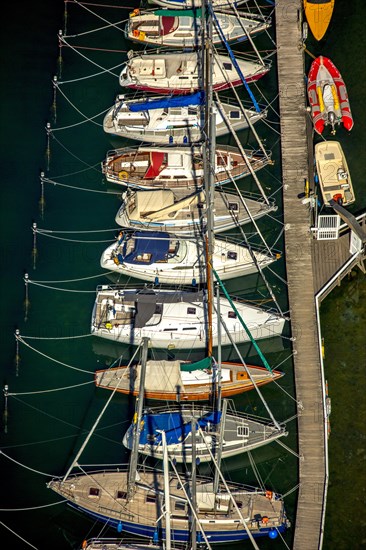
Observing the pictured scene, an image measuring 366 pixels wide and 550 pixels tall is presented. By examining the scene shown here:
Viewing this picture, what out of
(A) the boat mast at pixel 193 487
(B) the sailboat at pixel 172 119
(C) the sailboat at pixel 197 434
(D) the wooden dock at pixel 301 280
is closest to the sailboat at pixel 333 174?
(D) the wooden dock at pixel 301 280

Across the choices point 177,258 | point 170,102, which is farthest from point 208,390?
point 170,102

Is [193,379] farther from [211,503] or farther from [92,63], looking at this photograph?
[92,63]

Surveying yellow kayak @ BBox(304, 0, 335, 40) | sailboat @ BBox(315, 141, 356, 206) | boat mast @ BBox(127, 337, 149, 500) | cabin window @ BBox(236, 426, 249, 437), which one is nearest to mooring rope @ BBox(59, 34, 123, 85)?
yellow kayak @ BBox(304, 0, 335, 40)

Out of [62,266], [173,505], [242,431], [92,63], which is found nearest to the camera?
[173,505]

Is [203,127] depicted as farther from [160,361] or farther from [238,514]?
[238,514]

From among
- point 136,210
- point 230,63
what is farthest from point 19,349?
point 230,63

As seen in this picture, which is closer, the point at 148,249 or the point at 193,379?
the point at 193,379
